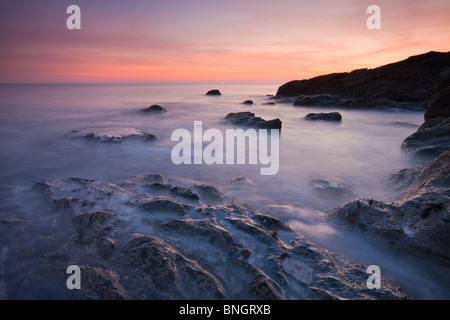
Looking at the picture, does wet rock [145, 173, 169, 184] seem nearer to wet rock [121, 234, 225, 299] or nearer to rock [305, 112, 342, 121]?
wet rock [121, 234, 225, 299]

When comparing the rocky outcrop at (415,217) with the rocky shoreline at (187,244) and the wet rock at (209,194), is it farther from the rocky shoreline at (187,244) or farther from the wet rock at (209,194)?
the wet rock at (209,194)

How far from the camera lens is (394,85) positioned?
93.8 ft

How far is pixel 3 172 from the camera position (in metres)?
5.98

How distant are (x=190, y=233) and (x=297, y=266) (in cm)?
141

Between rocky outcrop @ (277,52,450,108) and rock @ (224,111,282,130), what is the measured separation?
1679 cm

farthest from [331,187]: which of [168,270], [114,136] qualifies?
[114,136]

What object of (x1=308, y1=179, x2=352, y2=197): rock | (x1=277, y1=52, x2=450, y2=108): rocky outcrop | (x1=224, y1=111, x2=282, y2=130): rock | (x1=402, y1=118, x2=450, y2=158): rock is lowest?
(x1=308, y1=179, x2=352, y2=197): rock

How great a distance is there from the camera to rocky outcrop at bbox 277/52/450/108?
26672 mm

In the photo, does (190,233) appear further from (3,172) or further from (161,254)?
(3,172)

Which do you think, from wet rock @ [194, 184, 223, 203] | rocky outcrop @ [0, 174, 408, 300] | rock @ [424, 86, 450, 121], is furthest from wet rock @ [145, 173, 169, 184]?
rock @ [424, 86, 450, 121]

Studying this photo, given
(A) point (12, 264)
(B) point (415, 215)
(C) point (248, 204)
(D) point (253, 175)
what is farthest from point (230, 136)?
(A) point (12, 264)

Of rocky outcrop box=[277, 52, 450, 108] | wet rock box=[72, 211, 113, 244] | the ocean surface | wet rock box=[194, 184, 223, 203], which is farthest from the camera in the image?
rocky outcrop box=[277, 52, 450, 108]

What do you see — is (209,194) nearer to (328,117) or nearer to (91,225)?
(91,225)
